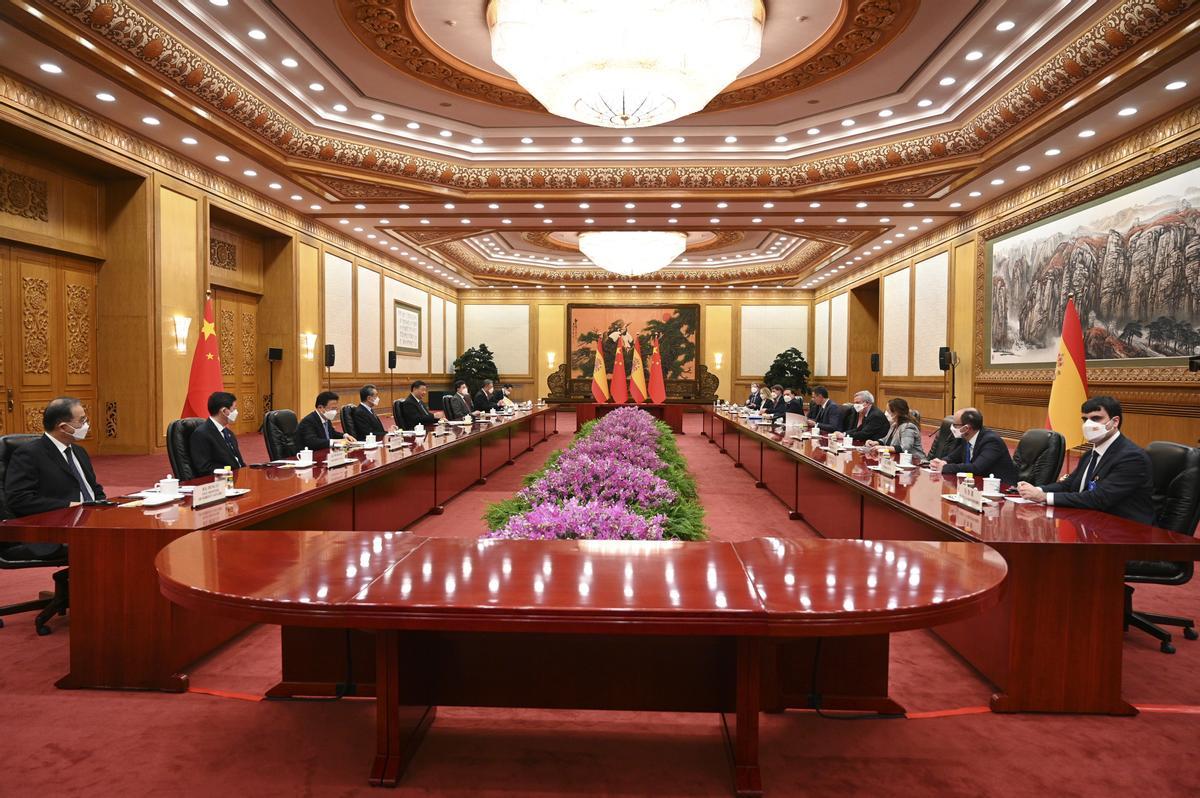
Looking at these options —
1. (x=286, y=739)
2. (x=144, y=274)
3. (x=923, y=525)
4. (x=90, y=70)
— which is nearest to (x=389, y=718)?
(x=286, y=739)

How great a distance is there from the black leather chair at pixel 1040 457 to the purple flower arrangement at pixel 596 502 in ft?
7.45

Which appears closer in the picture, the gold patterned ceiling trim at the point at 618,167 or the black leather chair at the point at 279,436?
the black leather chair at the point at 279,436

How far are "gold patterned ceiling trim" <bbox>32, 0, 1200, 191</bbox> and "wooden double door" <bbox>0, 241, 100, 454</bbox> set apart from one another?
8.54 feet

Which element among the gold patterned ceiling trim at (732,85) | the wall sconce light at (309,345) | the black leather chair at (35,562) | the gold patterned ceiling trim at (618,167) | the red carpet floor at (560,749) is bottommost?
the red carpet floor at (560,749)

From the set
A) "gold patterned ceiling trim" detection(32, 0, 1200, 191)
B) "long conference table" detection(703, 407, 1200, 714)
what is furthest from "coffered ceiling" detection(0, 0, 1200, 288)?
"long conference table" detection(703, 407, 1200, 714)

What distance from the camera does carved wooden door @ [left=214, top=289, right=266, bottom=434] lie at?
10.5m

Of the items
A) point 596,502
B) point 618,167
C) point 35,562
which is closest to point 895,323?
point 618,167

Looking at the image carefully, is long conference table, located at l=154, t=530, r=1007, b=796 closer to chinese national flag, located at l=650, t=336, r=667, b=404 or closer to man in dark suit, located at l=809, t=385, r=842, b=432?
man in dark suit, located at l=809, t=385, r=842, b=432

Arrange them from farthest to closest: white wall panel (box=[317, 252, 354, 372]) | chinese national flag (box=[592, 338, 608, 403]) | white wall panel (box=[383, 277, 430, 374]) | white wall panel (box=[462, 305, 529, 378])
Result: white wall panel (box=[462, 305, 529, 378]) → white wall panel (box=[383, 277, 430, 374]) → chinese national flag (box=[592, 338, 608, 403]) → white wall panel (box=[317, 252, 354, 372])

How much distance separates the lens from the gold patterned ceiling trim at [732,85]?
625 cm

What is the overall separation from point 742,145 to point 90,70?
7.39 m

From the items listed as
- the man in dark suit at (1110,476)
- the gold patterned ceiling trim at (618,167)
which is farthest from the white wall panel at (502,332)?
the man in dark suit at (1110,476)

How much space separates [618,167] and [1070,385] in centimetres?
645

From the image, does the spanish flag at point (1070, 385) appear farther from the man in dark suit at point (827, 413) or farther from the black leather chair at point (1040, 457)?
the man in dark suit at point (827, 413)
